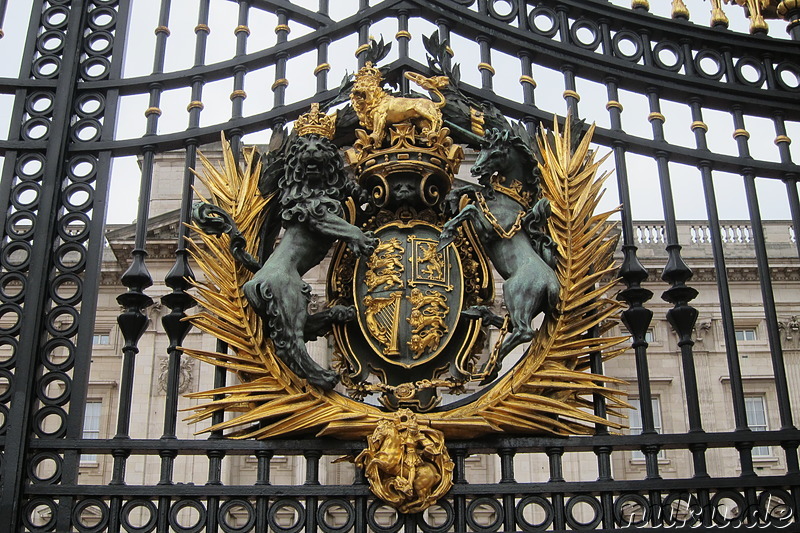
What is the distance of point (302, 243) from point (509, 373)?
1.94 meters

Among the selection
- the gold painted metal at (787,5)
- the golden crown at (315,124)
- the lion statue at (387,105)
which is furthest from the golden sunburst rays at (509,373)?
the gold painted metal at (787,5)

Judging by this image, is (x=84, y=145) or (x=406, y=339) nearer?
(x=406, y=339)

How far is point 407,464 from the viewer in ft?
26.5

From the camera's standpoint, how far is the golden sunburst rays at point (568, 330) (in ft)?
27.5

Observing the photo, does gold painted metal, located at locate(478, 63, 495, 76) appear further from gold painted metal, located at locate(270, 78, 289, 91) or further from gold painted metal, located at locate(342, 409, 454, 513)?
gold painted metal, located at locate(342, 409, 454, 513)

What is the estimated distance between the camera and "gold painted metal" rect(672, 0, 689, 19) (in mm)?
10180

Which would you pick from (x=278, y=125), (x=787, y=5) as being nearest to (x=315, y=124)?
(x=278, y=125)

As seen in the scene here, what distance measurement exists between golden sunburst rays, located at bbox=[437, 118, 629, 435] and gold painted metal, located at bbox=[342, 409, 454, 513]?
9.1 inches

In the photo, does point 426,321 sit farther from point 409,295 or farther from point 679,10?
point 679,10

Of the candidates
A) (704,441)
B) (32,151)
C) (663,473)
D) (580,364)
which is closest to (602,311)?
(580,364)

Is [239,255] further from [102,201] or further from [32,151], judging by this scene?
[32,151]

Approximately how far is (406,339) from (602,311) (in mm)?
1596

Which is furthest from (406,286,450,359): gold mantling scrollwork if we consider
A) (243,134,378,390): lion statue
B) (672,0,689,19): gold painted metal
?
(672,0,689,19): gold painted metal

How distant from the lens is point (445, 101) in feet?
30.6
